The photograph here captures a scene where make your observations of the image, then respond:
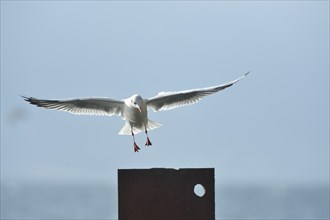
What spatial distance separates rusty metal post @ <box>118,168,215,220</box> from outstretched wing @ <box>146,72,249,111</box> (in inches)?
211

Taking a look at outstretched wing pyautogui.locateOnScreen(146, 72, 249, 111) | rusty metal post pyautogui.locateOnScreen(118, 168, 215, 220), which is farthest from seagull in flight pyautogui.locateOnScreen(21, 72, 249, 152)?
rusty metal post pyautogui.locateOnScreen(118, 168, 215, 220)

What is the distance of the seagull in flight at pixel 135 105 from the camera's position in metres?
8.73

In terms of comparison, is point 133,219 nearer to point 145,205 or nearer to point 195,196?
point 145,205

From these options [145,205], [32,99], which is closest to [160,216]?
[145,205]

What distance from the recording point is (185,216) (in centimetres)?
361

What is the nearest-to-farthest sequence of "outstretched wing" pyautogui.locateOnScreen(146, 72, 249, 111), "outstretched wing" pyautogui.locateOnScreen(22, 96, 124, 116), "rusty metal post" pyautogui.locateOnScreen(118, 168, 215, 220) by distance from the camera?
1. "rusty metal post" pyautogui.locateOnScreen(118, 168, 215, 220)
2. "outstretched wing" pyautogui.locateOnScreen(22, 96, 124, 116)
3. "outstretched wing" pyautogui.locateOnScreen(146, 72, 249, 111)

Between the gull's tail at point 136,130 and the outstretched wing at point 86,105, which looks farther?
the gull's tail at point 136,130

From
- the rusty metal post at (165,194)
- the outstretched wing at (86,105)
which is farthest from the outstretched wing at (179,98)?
the rusty metal post at (165,194)

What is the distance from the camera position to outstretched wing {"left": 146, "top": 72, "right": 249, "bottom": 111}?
9062mm

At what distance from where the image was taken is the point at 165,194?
11.8 feet

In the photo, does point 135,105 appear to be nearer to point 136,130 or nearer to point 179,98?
point 136,130

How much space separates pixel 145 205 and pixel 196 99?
5.92 meters

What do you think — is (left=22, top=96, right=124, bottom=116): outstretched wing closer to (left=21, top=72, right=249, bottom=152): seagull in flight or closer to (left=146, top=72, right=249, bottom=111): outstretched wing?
(left=21, top=72, right=249, bottom=152): seagull in flight

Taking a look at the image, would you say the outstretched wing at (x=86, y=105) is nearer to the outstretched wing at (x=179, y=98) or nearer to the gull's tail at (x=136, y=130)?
the gull's tail at (x=136, y=130)
